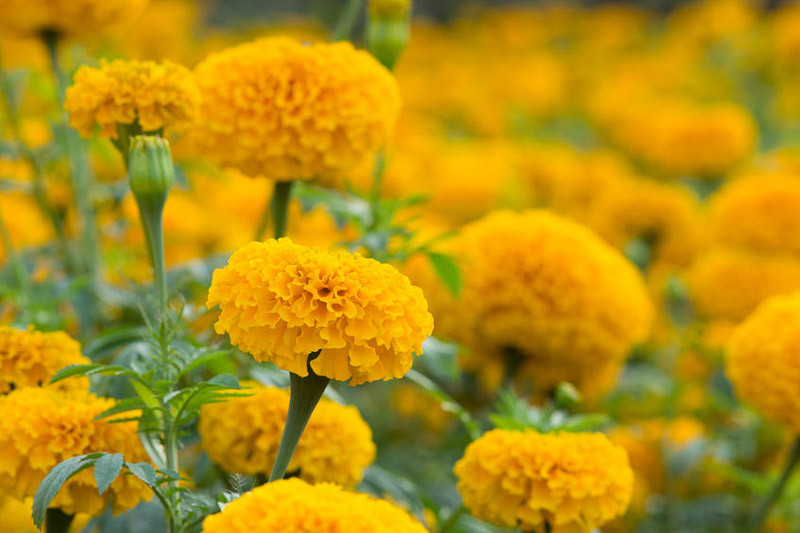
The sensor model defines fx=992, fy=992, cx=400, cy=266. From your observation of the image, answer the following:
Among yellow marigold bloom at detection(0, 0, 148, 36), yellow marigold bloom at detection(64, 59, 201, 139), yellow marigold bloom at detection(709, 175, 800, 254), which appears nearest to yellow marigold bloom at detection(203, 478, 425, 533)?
yellow marigold bloom at detection(64, 59, 201, 139)

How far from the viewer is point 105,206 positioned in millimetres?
1966

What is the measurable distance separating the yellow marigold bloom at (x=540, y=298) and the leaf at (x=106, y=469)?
2.74 feet

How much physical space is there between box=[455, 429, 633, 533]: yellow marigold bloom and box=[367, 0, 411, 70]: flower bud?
66cm

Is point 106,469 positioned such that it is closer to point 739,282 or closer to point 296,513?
point 296,513

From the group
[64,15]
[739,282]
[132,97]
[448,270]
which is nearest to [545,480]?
[448,270]

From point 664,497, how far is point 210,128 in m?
1.36

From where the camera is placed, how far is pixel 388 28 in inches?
59.5

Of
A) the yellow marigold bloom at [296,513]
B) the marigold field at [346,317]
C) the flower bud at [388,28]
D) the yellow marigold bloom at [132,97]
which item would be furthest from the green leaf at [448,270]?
the yellow marigold bloom at [296,513]

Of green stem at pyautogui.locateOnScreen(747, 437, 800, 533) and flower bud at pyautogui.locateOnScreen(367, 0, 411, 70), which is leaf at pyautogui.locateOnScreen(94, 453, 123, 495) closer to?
flower bud at pyautogui.locateOnScreen(367, 0, 411, 70)

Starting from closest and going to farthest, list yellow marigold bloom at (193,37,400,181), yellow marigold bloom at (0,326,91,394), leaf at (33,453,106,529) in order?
leaf at (33,453,106,529) < yellow marigold bloom at (0,326,91,394) < yellow marigold bloom at (193,37,400,181)

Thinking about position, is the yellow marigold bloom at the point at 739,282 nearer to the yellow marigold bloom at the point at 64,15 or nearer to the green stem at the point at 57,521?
the yellow marigold bloom at the point at 64,15

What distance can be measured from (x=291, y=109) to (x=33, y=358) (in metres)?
0.45

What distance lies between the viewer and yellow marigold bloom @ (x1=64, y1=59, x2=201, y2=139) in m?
1.13

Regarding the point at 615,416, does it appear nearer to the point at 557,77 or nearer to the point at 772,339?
the point at 772,339
